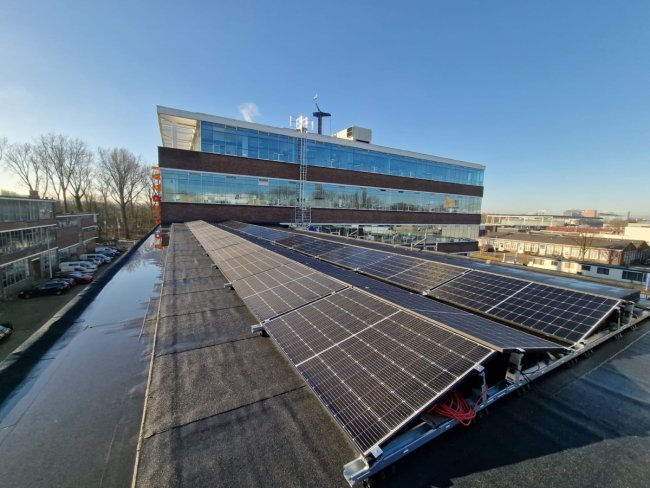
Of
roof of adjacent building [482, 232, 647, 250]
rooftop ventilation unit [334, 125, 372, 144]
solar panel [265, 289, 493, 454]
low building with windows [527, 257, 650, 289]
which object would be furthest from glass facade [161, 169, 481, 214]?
solar panel [265, 289, 493, 454]

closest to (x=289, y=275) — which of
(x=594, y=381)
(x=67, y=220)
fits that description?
(x=594, y=381)

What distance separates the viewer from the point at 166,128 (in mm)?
38938

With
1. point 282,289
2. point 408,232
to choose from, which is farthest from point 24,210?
point 408,232

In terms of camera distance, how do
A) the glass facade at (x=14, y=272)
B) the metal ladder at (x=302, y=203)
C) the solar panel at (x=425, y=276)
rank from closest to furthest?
the solar panel at (x=425, y=276) → the glass facade at (x=14, y=272) → the metal ladder at (x=302, y=203)

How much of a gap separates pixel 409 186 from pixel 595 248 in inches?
1821

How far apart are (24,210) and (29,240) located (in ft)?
11.5

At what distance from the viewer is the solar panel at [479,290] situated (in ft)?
28.6

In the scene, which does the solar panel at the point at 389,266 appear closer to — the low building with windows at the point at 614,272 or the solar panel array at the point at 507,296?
the solar panel array at the point at 507,296

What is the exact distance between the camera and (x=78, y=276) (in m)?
32.8

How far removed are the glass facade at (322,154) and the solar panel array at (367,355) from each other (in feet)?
108

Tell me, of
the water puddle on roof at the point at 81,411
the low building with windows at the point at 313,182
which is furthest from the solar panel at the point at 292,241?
the low building with windows at the point at 313,182

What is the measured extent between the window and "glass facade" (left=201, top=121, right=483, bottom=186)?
29619mm

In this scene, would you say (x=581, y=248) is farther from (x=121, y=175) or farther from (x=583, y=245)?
(x=121, y=175)

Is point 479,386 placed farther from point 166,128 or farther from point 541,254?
point 541,254
